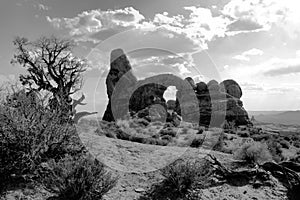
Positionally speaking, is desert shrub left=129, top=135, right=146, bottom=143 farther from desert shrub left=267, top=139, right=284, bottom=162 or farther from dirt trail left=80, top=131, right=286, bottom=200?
desert shrub left=267, top=139, right=284, bottom=162

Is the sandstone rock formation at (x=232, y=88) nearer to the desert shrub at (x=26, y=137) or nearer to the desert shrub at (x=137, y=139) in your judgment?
the desert shrub at (x=137, y=139)

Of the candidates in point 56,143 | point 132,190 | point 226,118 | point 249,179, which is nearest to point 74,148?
point 56,143

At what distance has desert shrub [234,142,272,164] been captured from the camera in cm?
1006

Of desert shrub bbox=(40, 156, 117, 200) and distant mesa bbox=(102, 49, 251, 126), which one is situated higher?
distant mesa bbox=(102, 49, 251, 126)

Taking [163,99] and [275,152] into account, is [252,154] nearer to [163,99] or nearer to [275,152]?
[275,152]

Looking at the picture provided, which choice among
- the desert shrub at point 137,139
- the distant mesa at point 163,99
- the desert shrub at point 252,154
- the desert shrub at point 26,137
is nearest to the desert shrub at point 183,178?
the desert shrub at point 26,137

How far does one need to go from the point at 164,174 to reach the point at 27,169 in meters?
3.50

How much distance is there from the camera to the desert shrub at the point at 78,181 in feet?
18.6

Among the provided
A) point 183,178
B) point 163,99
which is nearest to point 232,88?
point 163,99

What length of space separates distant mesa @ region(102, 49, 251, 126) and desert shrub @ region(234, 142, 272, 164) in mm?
23531

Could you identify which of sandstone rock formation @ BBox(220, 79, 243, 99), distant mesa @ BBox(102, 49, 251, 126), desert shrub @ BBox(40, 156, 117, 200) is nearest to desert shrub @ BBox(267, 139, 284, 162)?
desert shrub @ BBox(40, 156, 117, 200)

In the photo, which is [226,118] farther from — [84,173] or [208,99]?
[84,173]

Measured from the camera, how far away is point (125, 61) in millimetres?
41938

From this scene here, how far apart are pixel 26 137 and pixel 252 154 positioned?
798 centimetres
